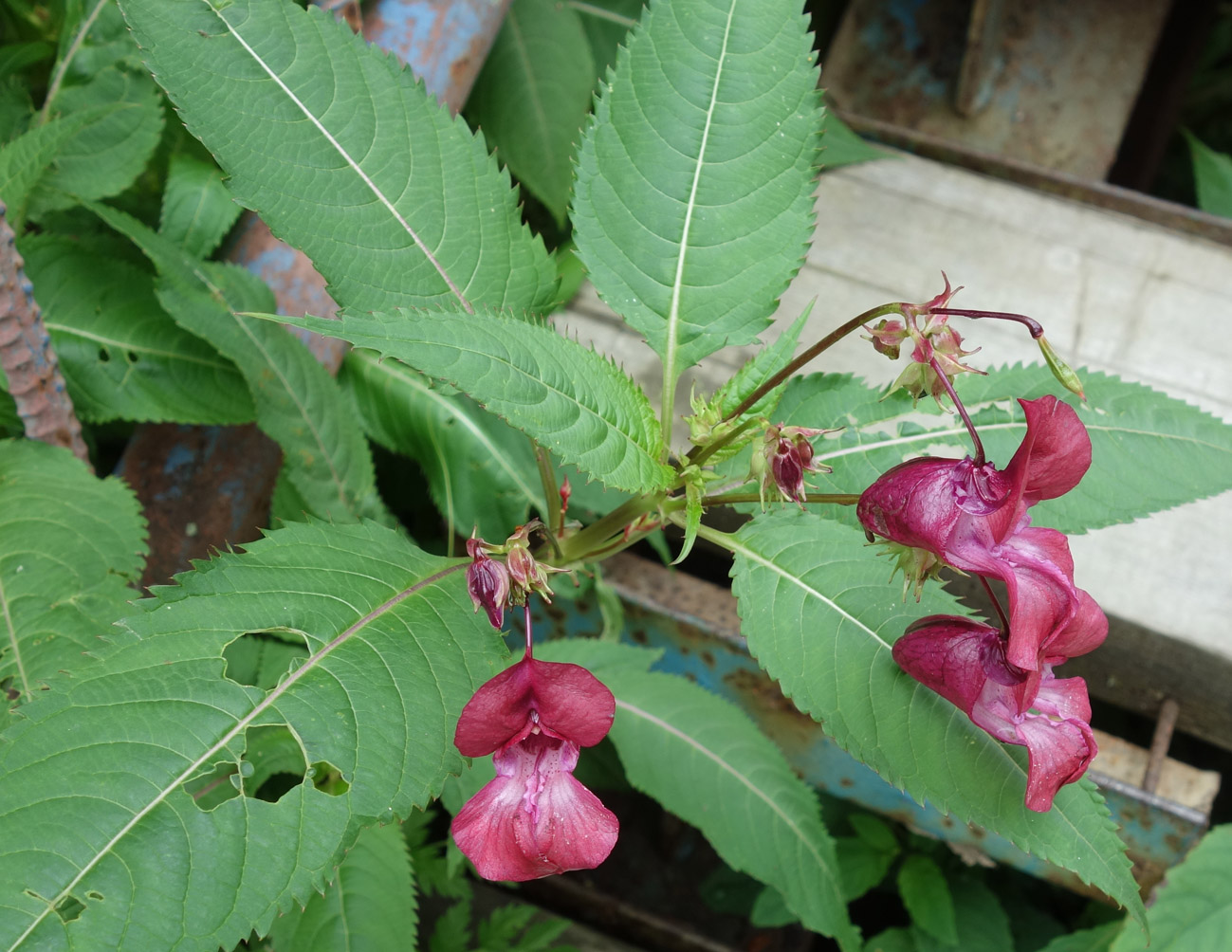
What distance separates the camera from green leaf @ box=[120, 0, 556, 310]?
1.08m

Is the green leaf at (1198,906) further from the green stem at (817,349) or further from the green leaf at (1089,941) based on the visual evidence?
the green stem at (817,349)

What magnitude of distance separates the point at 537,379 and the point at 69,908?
733 mm

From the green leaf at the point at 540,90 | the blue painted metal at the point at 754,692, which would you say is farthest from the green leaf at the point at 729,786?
the green leaf at the point at 540,90

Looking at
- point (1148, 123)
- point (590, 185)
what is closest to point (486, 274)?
point (590, 185)

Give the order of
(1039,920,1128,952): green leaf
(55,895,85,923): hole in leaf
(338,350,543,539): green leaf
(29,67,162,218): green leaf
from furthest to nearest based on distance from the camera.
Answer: (1039,920,1128,952): green leaf
(338,350,543,539): green leaf
(29,67,162,218): green leaf
(55,895,85,923): hole in leaf

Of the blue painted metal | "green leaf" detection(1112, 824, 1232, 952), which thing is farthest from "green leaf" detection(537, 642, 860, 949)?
"green leaf" detection(1112, 824, 1232, 952)

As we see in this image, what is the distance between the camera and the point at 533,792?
2.97ft

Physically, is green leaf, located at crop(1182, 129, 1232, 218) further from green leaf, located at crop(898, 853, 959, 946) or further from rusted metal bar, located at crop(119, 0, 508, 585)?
rusted metal bar, located at crop(119, 0, 508, 585)

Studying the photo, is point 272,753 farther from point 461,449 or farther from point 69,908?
point 461,449

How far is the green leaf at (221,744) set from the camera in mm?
783

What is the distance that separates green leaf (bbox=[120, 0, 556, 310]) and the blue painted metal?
2.60ft

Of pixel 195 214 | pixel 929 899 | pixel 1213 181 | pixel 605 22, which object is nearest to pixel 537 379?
pixel 195 214

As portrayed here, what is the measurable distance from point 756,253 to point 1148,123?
9.78 feet

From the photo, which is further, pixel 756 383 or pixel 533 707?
pixel 756 383
